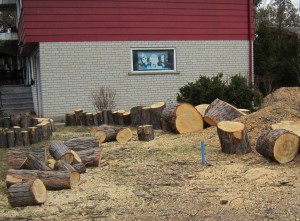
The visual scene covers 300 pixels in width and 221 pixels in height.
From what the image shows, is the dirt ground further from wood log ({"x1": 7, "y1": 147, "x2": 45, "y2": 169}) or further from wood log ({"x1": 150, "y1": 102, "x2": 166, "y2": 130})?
wood log ({"x1": 150, "y1": 102, "x2": 166, "y2": 130})

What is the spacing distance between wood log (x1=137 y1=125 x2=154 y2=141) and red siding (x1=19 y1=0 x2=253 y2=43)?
593 cm

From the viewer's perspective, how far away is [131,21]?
47.4ft

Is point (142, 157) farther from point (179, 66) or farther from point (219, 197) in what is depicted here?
point (179, 66)

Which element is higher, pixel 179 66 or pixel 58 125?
pixel 179 66

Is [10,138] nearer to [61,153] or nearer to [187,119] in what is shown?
[61,153]

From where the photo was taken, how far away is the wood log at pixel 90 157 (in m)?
6.96

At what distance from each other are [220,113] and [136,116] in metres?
2.55

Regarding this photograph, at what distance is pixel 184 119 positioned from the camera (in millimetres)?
9742

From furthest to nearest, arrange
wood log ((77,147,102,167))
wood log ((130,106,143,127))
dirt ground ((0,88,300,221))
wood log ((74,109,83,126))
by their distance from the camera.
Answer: wood log ((74,109,83,126)) → wood log ((130,106,143,127)) → wood log ((77,147,102,167)) → dirt ground ((0,88,300,221))


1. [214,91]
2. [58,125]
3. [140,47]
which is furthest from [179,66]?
[58,125]

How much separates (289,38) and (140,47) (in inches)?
410

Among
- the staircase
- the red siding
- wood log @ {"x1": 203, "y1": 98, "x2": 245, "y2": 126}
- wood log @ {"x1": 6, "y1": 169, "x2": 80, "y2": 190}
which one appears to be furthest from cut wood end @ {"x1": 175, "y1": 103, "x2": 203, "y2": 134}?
the staircase

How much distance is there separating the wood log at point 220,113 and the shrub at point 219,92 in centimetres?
179

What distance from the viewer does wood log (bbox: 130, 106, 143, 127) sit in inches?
445
